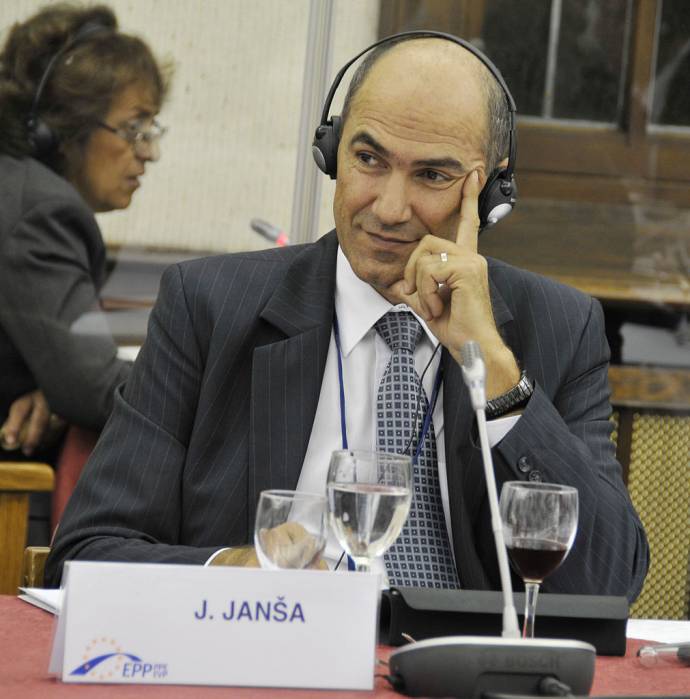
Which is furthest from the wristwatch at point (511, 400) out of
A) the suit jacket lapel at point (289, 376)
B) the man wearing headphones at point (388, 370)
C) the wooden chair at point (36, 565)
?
the wooden chair at point (36, 565)

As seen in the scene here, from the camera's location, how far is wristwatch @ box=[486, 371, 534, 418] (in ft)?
5.51

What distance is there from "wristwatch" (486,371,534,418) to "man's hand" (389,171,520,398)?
0.01 meters

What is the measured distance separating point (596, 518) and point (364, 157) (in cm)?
63

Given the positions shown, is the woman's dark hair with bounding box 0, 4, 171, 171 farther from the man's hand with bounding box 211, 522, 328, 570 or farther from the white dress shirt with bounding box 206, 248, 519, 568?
the man's hand with bounding box 211, 522, 328, 570

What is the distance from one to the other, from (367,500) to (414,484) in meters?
0.60

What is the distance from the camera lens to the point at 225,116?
302 cm

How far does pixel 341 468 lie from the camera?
1.25 m

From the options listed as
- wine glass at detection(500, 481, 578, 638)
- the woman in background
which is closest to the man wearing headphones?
wine glass at detection(500, 481, 578, 638)

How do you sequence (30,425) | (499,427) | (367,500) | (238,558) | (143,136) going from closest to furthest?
(367,500) < (238,558) < (499,427) < (30,425) < (143,136)

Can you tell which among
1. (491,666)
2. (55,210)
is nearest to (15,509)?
(55,210)

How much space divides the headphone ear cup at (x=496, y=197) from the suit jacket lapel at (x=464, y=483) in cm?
33

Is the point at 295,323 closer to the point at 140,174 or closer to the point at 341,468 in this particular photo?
the point at 341,468

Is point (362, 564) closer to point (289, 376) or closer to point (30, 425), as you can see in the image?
point (289, 376)

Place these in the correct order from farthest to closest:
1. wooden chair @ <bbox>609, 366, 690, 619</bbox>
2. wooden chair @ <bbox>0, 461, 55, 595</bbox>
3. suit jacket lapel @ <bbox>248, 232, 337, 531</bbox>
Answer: wooden chair @ <bbox>609, 366, 690, 619</bbox> → wooden chair @ <bbox>0, 461, 55, 595</bbox> → suit jacket lapel @ <bbox>248, 232, 337, 531</bbox>
